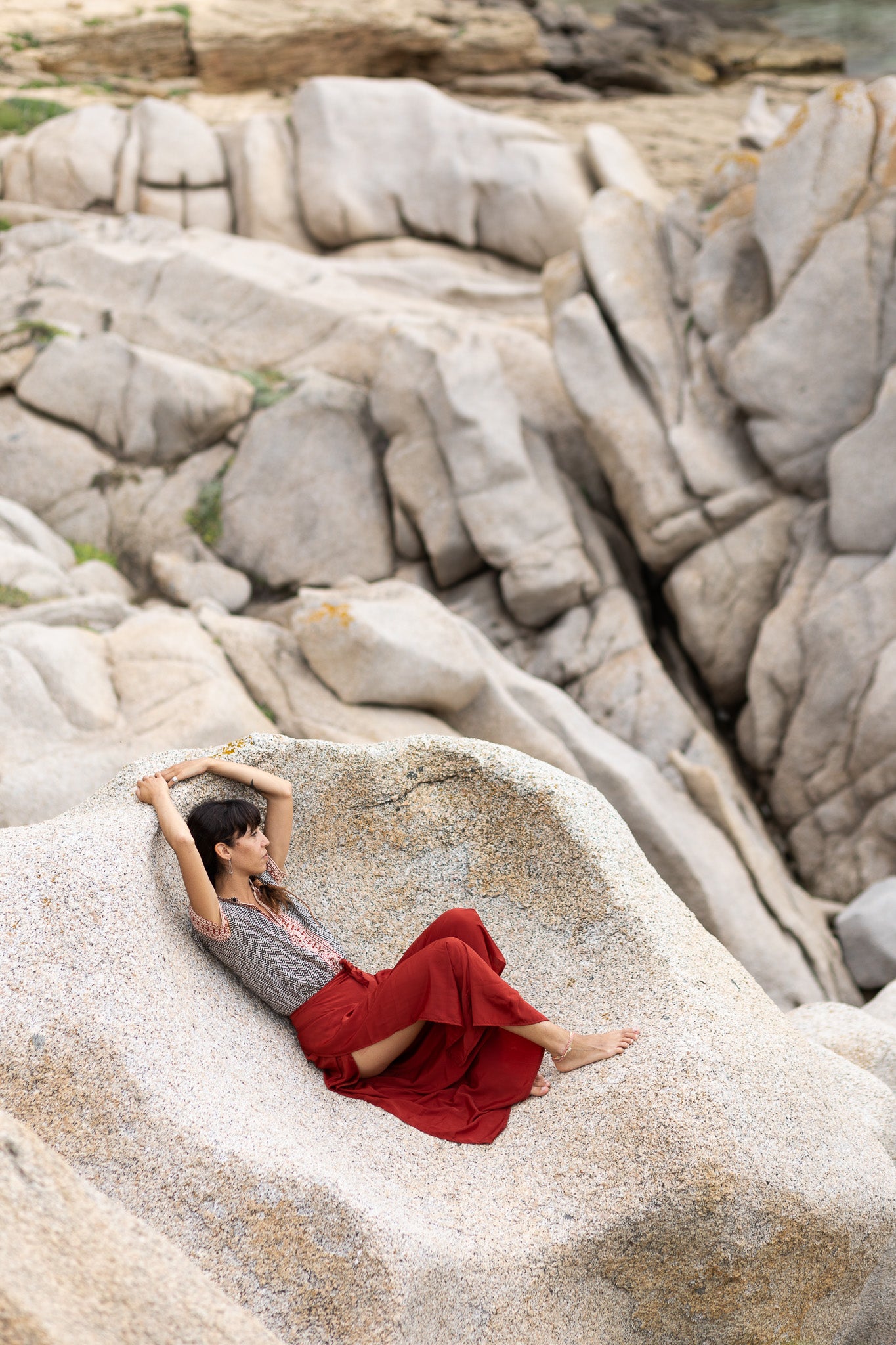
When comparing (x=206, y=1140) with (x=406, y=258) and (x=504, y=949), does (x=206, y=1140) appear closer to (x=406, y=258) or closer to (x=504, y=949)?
(x=504, y=949)

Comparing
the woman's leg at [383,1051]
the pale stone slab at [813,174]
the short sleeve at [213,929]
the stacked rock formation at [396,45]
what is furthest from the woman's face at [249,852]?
the stacked rock formation at [396,45]

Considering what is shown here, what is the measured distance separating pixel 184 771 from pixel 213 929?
0.68m

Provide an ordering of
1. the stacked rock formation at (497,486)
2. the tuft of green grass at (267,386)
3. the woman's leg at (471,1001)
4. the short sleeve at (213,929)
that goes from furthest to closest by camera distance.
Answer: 1. the tuft of green grass at (267,386)
2. the stacked rock formation at (497,486)
3. the short sleeve at (213,929)
4. the woman's leg at (471,1001)

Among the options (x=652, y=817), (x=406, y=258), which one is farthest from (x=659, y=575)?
(x=406, y=258)

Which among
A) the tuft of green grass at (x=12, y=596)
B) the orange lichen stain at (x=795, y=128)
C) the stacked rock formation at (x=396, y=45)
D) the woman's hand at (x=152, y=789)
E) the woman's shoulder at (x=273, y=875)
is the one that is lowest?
the tuft of green grass at (x=12, y=596)

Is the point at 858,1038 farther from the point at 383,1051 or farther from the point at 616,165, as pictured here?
the point at 616,165

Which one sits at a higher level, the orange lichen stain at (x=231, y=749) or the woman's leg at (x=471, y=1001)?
the orange lichen stain at (x=231, y=749)

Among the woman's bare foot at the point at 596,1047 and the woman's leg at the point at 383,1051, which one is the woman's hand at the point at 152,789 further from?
the woman's bare foot at the point at 596,1047

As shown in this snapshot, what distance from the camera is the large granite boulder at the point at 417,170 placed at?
1438cm

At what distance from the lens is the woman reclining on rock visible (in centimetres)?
380

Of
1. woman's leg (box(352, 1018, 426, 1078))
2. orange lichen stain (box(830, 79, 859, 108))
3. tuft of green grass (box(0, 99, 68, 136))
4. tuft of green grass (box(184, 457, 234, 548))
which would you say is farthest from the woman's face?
tuft of green grass (box(0, 99, 68, 136))

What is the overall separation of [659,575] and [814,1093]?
8.28 metres

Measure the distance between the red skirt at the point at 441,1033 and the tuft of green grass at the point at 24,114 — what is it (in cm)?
1517

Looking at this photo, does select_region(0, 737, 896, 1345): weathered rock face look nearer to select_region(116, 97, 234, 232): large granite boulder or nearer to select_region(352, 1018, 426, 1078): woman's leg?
select_region(352, 1018, 426, 1078): woman's leg
